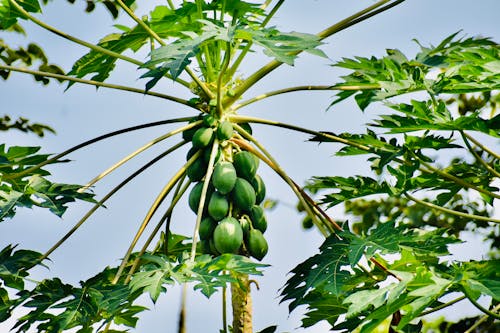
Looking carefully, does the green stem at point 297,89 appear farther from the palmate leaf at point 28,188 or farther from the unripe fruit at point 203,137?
the palmate leaf at point 28,188

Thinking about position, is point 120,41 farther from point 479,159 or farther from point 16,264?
point 479,159

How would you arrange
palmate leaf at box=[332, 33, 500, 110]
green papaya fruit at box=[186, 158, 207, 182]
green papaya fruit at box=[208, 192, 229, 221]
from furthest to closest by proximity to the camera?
green papaya fruit at box=[186, 158, 207, 182] → green papaya fruit at box=[208, 192, 229, 221] → palmate leaf at box=[332, 33, 500, 110]

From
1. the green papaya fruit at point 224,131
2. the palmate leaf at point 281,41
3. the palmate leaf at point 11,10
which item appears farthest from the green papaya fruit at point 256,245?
the palmate leaf at point 11,10

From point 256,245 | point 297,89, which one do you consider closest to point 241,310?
point 256,245

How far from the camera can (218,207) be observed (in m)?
3.06

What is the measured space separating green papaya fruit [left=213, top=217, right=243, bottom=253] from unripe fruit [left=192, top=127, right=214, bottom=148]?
0.33 metres

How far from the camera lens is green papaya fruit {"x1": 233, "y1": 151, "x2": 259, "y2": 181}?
3164 millimetres

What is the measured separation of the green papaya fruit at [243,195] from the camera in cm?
309

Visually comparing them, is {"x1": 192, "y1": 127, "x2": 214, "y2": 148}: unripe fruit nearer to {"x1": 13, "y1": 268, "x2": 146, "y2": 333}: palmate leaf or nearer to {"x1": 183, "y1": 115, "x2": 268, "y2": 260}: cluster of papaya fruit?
{"x1": 183, "y1": 115, "x2": 268, "y2": 260}: cluster of papaya fruit

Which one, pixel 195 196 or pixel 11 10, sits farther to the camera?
pixel 11 10

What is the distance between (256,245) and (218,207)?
19cm

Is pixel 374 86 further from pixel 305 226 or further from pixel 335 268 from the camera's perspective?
pixel 305 226

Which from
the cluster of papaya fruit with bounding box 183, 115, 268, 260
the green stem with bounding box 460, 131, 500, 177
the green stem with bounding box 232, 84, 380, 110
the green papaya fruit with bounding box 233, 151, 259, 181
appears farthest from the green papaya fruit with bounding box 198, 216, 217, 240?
the green stem with bounding box 460, 131, 500, 177

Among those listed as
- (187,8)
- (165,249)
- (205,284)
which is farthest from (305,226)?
(205,284)
